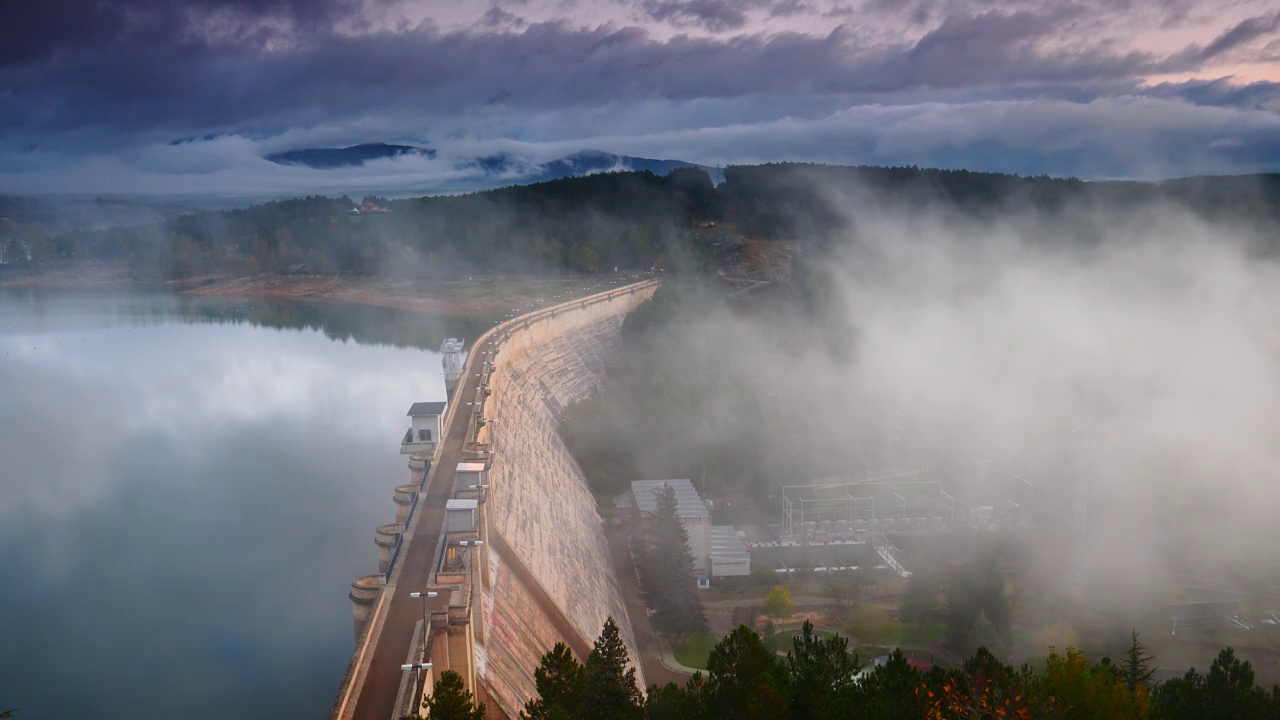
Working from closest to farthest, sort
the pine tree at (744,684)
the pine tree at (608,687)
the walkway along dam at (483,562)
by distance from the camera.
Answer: the pine tree at (744,684) → the pine tree at (608,687) → the walkway along dam at (483,562)

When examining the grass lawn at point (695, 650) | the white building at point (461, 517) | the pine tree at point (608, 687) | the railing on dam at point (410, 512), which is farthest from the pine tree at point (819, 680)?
the grass lawn at point (695, 650)

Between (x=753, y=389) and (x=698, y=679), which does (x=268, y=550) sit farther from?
(x=753, y=389)

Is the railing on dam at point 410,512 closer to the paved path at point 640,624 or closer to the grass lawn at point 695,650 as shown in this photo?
the paved path at point 640,624

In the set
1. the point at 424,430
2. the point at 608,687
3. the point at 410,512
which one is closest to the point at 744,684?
the point at 608,687

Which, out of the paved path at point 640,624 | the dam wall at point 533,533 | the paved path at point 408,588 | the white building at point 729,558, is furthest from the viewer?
the white building at point 729,558

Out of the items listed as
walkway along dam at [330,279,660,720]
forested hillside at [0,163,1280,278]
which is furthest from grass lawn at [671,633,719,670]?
forested hillside at [0,163,1280,278]

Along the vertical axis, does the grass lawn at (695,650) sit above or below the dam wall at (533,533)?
below

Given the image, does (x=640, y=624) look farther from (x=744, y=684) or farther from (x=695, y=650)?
(x=744, y=684)
